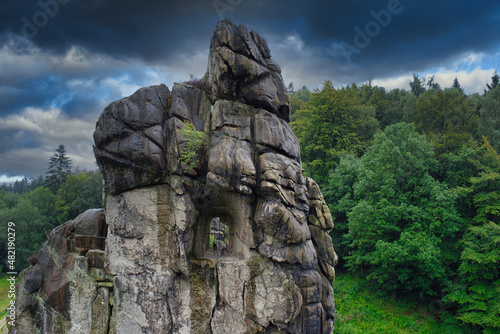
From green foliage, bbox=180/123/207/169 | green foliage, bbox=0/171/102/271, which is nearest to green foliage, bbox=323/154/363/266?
green foliage, bbox=180/123/207/169

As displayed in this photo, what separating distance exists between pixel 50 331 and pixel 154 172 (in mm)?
6234

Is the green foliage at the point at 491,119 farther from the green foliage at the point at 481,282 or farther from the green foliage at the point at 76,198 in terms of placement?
the green foliage at the point at 76,198

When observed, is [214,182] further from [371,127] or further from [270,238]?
[371,127]

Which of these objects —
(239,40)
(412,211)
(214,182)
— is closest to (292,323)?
(214,182)

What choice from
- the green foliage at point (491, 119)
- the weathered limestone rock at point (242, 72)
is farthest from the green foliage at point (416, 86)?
the weathered limestone rock at point (242, 72)

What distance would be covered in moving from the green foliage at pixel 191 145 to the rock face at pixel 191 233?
0.45 ft

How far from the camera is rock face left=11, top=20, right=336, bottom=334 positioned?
31.5 ft

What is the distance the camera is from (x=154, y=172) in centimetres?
1001

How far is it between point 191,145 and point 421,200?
13470mm

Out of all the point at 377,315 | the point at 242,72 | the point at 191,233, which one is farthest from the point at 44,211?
the point at 377,315

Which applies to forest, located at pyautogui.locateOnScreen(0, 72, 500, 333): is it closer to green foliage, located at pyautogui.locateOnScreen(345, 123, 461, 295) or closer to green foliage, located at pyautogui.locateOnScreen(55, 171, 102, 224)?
green foliage, located at pyautogui.locateOnScreen(345, 123, 461, 295)

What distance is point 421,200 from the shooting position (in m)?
17.1

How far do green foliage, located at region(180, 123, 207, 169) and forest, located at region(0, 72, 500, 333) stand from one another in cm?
1124

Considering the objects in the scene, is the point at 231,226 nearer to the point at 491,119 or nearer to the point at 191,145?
the point at 191,145
